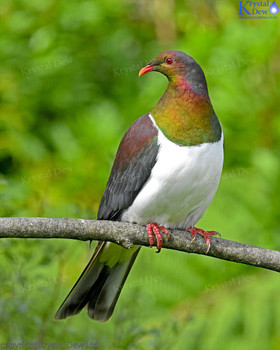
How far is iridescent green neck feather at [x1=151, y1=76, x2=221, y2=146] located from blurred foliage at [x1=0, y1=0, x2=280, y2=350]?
1102 millimetres

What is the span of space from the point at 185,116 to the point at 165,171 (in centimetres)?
30

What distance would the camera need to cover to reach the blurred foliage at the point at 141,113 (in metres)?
4.60

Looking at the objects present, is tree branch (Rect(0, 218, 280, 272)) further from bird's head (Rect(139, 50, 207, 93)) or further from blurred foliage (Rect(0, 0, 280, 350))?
blurred foliage (Rect(0, 0, 280, 350))

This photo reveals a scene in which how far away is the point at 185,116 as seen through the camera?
10.7 ft

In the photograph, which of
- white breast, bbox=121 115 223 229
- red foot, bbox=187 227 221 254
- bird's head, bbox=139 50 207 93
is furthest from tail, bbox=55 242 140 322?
bird's head, bbox=139 50 207 93

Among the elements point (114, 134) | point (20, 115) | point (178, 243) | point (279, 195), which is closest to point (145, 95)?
point (114, 134)

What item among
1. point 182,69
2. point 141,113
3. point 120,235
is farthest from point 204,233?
point 141,113

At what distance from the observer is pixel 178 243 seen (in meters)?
3.23

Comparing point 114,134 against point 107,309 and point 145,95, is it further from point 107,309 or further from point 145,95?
point 107,309

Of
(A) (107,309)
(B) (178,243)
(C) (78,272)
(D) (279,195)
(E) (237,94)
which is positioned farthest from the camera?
(E) (237,94)

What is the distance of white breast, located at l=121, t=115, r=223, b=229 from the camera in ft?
10.5

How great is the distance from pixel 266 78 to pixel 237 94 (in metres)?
0.45

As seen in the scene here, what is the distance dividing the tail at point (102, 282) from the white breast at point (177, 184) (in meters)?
0.26

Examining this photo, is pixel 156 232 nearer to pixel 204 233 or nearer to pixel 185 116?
pixel 204 233
